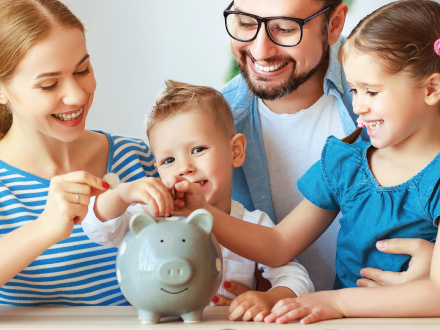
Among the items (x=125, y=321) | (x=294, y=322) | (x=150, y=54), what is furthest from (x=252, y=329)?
(x=150, y=54)

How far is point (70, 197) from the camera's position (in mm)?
1062

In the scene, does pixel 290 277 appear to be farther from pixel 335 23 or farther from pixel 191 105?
pixel 335 23

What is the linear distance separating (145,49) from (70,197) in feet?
6.50

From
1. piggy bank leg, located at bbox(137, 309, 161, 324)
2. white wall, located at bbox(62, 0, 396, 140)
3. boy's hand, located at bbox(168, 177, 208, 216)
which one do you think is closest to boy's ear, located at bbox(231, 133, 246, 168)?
boy's hand, located at bbox(168, 177, 208, 216)

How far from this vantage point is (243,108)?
5.94ft

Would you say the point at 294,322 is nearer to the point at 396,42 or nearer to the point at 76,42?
the point at 396,42

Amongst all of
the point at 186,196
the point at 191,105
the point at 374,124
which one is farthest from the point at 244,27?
the point at 186,196

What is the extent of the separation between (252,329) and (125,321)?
23 cm

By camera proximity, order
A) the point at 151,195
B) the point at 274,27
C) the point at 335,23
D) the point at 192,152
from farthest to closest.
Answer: the point at 335,23, the point at 274,27, the point at 192,152, the point at 151,195

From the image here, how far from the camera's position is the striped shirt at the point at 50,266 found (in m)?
1.38

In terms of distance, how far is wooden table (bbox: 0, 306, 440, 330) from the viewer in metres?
1.01

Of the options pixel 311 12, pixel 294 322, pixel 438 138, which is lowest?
pixel 294 322

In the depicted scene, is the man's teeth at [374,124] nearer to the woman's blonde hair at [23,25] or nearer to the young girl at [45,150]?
the young girl at [45,150]

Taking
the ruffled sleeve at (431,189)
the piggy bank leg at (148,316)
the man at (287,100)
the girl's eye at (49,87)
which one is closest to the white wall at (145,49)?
the man at (287,100)
